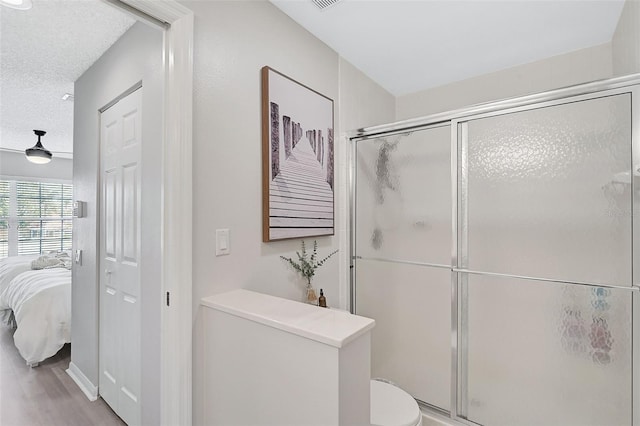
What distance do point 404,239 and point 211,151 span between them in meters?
1.36

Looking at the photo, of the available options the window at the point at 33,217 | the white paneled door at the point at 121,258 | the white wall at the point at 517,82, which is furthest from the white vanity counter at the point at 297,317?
the window at the point at 33,217

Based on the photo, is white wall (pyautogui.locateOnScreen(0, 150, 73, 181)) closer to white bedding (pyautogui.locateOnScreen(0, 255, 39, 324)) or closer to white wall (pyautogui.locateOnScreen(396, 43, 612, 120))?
A: white bedding (pyautogui.locateOnScreen(0, 255, 39, 324))

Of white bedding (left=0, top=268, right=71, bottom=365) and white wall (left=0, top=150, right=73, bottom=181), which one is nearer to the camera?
white bedding (left=0, top=268, right=71, bottom=365)

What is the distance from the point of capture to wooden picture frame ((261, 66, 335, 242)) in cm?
162

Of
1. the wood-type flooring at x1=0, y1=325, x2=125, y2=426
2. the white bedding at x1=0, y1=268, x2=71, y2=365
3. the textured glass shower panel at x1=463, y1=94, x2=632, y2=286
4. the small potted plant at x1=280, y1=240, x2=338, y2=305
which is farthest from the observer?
the white bedding at x1=0, y1=268, x2=71, y2=365

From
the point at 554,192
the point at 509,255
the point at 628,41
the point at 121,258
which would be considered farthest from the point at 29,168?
the point at 628,41

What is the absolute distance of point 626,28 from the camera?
66.7 inches

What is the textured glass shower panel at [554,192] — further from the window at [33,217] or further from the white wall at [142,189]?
the window at [33,217]

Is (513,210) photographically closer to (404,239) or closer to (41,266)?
(404,239)

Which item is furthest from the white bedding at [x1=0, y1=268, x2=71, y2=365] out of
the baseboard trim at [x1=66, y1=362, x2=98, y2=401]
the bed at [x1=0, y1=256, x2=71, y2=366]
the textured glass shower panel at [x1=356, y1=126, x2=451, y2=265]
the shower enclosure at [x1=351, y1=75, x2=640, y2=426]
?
the textured glass shower panel at [x1=356, y1=126, x2=451, y2=265]

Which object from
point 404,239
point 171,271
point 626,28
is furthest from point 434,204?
point 171,271

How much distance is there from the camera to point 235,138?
4.85 ft

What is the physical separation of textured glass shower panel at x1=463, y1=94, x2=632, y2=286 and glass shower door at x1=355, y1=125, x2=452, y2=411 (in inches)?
9.7

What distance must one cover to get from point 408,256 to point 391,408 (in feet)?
2.99
